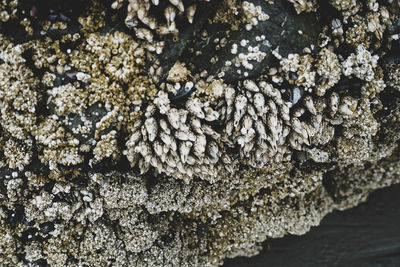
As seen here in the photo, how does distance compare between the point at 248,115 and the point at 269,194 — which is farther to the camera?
the point at 269,194

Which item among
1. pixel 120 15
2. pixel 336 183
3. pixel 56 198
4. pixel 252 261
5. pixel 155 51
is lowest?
pixel 252 261

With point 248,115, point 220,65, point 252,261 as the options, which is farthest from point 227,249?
point 220,65

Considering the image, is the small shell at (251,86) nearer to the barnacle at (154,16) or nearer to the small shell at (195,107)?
the small shell at (195,107)

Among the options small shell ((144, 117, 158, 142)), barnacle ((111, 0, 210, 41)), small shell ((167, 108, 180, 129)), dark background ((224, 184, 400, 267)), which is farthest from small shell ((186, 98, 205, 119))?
dark background ((224, 184, 400, 267))

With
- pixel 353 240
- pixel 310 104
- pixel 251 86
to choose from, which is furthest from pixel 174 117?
pixel 353 240

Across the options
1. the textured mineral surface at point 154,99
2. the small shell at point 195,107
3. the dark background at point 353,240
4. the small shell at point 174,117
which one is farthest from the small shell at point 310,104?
the dark background at point 353,240

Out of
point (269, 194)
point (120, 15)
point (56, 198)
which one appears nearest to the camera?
point (120, 15)

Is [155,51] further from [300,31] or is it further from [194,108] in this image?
[300,31]

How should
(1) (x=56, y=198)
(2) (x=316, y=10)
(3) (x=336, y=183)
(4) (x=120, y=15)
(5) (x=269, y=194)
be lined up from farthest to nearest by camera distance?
(3) (x=336, y=183)
(5) (x=269, y=194)
(1) (x=56, y=198)
(2) (x=316, y=10)
(4) (x=120, y=15)
